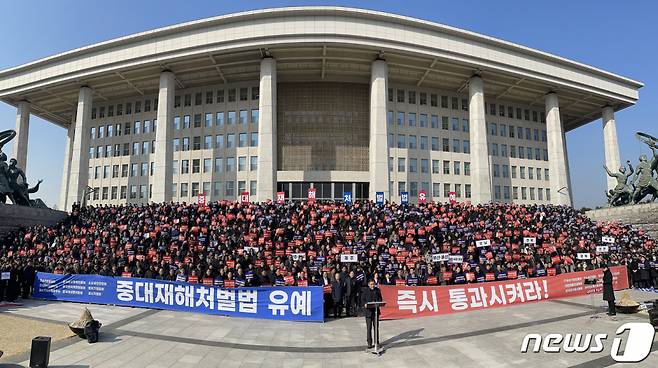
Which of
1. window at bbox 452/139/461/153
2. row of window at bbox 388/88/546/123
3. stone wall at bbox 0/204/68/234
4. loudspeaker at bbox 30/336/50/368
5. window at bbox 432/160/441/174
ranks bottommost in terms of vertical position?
loudspeaker at bbox 30/336/50/368

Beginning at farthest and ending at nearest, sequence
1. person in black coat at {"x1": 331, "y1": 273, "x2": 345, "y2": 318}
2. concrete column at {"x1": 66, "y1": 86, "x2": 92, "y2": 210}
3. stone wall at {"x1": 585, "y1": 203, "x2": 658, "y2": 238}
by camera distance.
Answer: concrete column at {"x1": 66, "y1": 86, "x2": 92, "y2": 210}
stone wall at {"x1": 585, "y1": 203, "x2": 658, "y2": 238}
person in black coat at {"x1": 331, "y1": 273, "x2": 345, "y2": 318}

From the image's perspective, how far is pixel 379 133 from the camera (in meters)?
44.5

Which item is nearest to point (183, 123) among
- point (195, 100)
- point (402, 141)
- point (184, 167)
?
point (195, 100)

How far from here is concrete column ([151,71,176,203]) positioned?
4503 cm

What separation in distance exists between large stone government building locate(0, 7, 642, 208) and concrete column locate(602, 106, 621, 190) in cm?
22

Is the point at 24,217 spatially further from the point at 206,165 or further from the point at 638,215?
the point at 638,215

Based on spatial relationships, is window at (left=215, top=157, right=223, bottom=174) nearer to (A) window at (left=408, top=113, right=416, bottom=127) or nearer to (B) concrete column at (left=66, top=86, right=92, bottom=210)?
(B) concrete column at (left=66, top=86, right=92, bottom=210)

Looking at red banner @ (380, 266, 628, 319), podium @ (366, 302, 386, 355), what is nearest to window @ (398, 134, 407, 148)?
red banner @ (380, 266, 628, 319)

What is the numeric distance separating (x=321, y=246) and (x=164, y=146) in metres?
31.6

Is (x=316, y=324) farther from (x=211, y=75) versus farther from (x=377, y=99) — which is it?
(x=211, y=75)

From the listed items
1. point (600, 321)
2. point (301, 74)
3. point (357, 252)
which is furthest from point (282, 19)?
point (600, 321)

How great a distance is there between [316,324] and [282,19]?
3788 cm

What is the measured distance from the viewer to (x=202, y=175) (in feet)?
168

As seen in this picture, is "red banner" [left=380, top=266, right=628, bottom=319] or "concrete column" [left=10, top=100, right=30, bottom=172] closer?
"red banner" [left=380, top=266, right=628, bottom=319]
